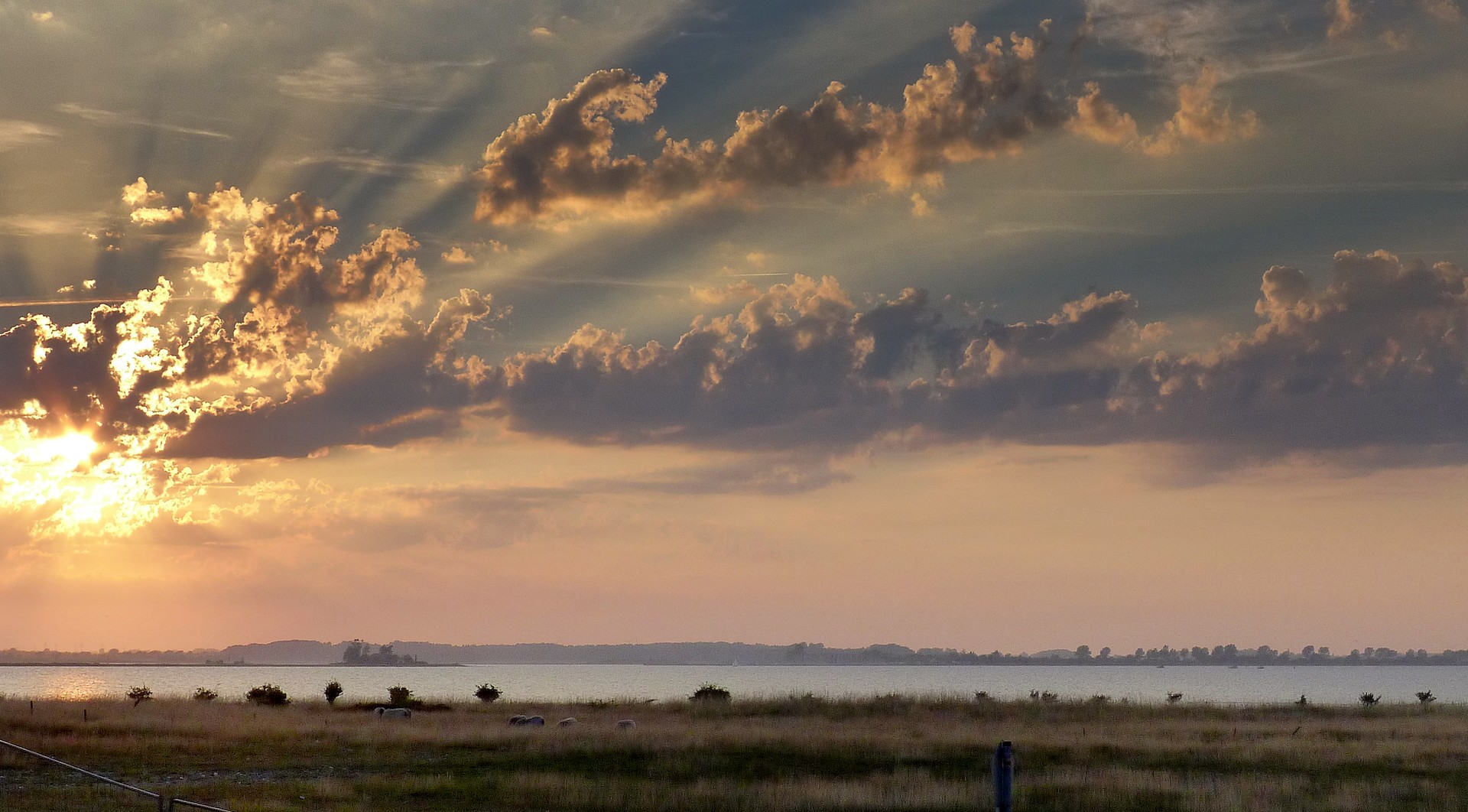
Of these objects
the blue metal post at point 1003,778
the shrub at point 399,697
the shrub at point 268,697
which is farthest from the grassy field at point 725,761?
the blue metal post at point 1003,778

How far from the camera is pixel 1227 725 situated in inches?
2217

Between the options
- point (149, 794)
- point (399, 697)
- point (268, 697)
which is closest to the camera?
point (149, 794)

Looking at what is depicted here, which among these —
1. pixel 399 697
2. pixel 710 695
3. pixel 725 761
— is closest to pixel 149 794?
pixel 725 761

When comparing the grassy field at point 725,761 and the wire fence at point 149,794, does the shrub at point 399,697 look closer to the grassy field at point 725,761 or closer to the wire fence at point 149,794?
the grassy field at point 725,761

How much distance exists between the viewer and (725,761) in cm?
3962

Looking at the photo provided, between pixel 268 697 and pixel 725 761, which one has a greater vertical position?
pixel 725 761

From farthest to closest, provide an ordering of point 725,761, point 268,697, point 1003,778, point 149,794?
point 268,697 < point 725,761 < point 149,794 < point 1003,778

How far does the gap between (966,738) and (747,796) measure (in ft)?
56.4

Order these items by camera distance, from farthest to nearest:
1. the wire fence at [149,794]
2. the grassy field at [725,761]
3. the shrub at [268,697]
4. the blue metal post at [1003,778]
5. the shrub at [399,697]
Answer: the shrub at [268,697]
the shrub at [399,697]
the grassy field at [725,761]
the wire fence at [149,794]
the blue metal post at [1003,778]

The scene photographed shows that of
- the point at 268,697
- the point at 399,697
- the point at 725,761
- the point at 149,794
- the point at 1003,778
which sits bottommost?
the point at 268,697

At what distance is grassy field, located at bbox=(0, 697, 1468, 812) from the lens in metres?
31.1

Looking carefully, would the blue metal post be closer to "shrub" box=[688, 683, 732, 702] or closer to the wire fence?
the wire fence

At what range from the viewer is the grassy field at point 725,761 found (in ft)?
102

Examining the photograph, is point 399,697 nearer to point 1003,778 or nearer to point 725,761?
point 725,761
